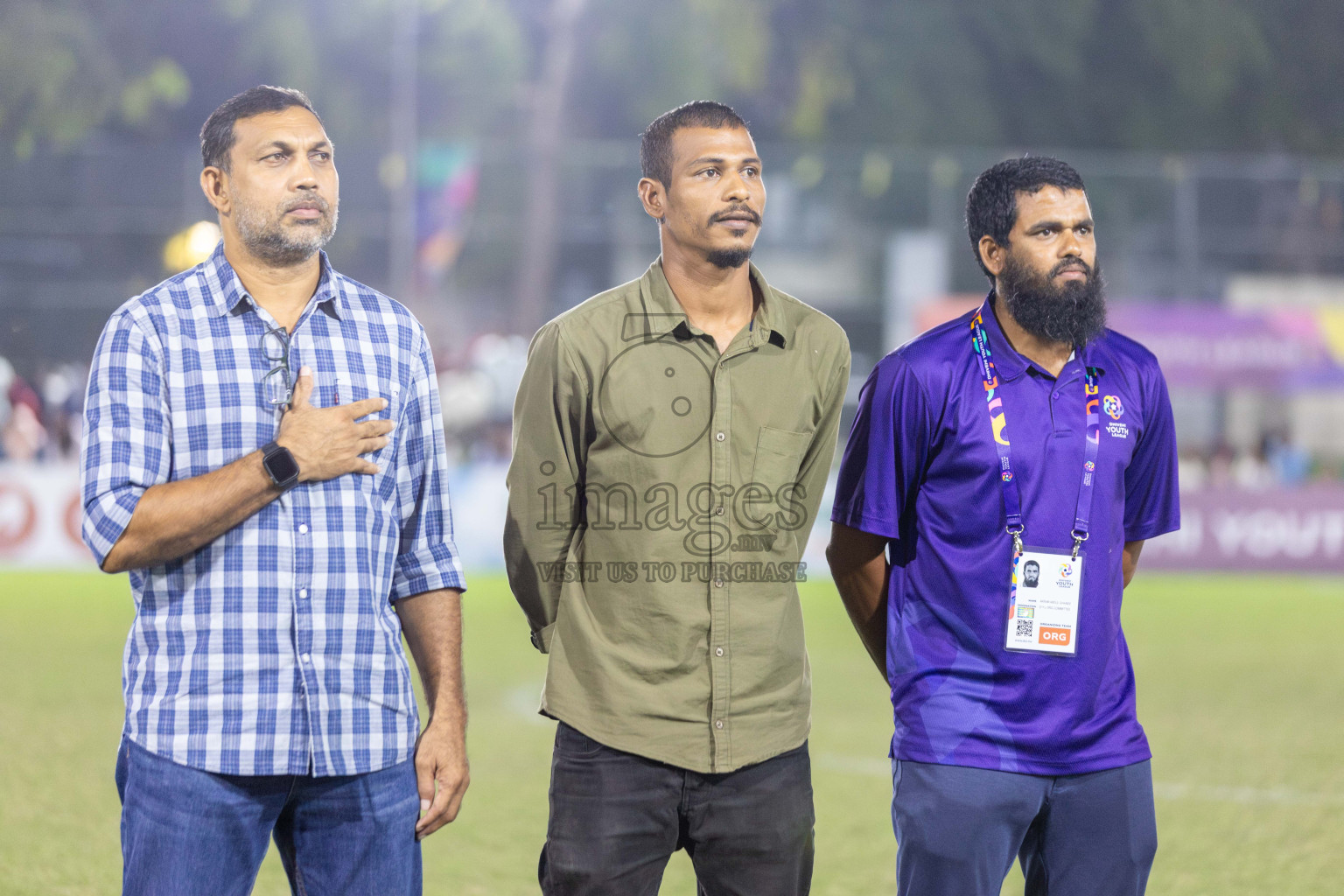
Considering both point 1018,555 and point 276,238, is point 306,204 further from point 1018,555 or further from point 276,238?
point 1018,555

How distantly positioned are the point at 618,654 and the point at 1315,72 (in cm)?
3402

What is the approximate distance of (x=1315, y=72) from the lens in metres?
32.3

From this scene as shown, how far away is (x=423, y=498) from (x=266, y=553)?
381mm

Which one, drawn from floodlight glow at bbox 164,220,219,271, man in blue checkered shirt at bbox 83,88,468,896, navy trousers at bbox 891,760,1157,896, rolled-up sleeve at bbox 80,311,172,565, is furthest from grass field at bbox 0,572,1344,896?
floodlight glow at bbox 164,220,219,271

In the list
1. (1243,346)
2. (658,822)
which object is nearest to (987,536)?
(658,822)

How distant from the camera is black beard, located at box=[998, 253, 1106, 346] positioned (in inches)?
121

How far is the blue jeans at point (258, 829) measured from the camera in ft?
8.27

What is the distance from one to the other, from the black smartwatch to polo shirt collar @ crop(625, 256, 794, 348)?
0.90m

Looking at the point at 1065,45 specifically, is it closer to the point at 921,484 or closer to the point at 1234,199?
the point at 1234,199

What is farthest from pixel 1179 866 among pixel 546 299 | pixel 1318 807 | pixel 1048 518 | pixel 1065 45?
pixel 1065 45

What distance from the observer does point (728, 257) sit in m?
3.15

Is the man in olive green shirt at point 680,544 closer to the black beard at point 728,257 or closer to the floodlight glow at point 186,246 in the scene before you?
the black beard at point 728,257

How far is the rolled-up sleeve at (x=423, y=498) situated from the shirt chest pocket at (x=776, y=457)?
2.24 feet

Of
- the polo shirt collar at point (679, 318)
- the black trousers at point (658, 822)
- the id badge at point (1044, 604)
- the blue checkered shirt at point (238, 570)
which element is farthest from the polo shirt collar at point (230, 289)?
the id badge at point (1044, 604)
